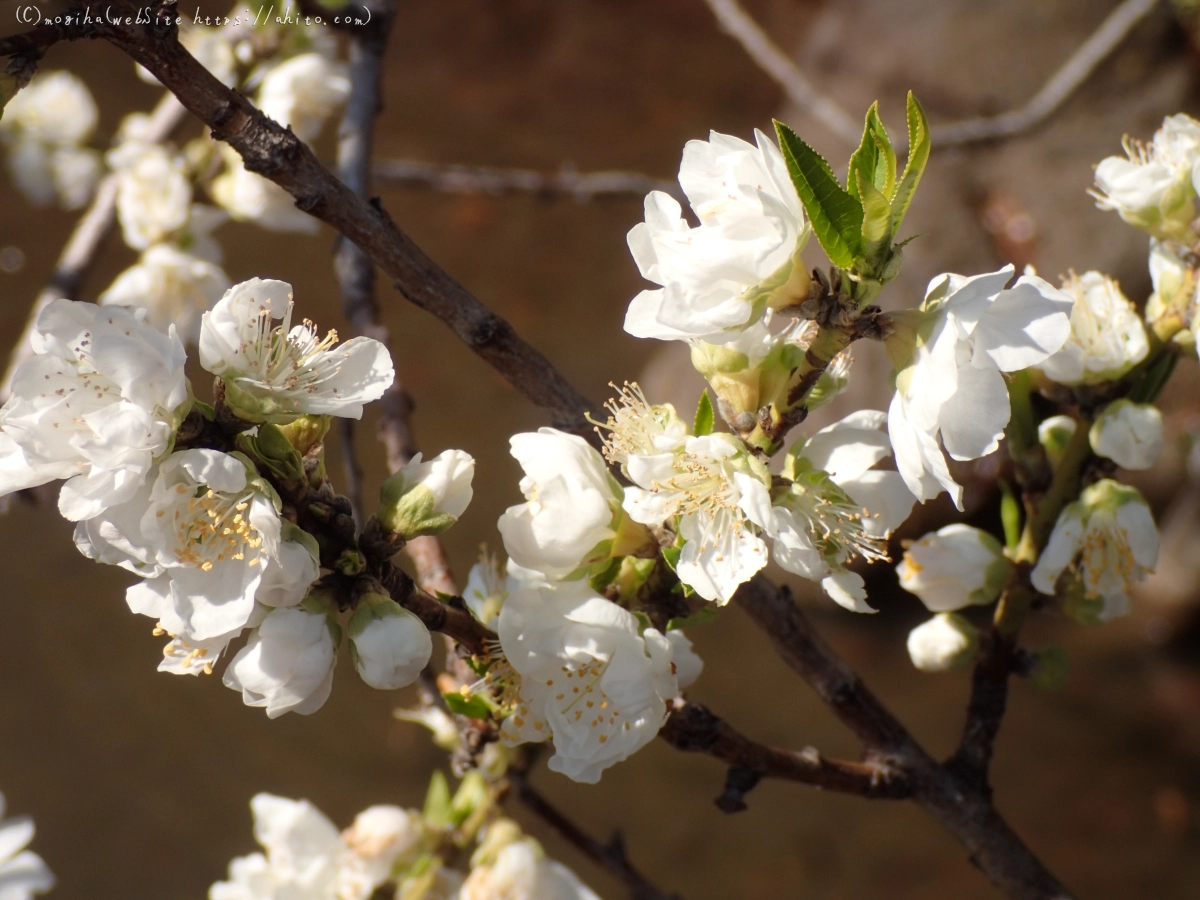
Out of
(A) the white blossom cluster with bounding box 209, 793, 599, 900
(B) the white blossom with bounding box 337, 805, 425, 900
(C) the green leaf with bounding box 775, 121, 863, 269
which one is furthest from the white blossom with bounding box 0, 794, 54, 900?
(C) the green leaf with bounding box 775, 121, 863, 269

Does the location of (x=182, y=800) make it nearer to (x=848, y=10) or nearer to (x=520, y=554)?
(x=520, y=554)

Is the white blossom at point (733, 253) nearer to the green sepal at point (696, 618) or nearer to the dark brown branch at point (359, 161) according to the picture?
the green sepal at point (696, 618)

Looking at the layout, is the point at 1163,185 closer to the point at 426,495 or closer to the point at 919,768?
the point at 919,768

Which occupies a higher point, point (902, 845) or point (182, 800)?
point (182, 800)

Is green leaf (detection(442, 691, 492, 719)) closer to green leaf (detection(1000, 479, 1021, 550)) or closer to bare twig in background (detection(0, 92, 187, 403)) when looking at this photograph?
green leaf (detection(1000, 479, 1021, 550))

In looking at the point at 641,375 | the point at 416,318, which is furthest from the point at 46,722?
the point at 641,375

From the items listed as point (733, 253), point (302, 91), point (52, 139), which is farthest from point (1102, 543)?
point (52, 139)

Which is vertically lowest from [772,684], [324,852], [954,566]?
[772,684]
